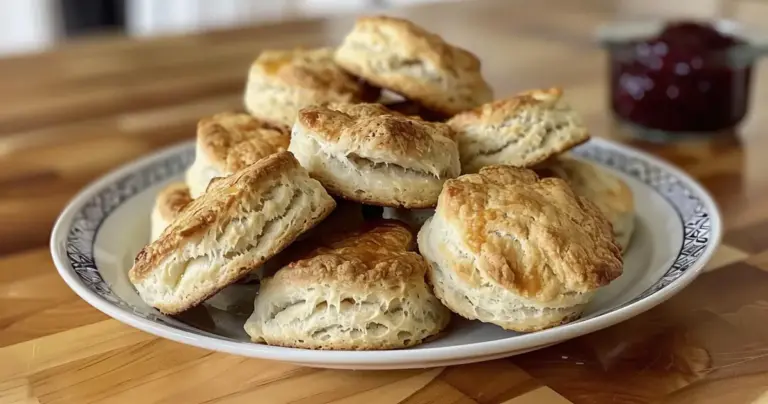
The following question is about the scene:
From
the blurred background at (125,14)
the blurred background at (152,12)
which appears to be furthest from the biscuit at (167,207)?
the blurred background at (125,14)

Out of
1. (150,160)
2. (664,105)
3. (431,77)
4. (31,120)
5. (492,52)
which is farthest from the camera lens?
(492,52)

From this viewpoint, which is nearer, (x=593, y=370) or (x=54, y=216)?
(x=593, y=370)

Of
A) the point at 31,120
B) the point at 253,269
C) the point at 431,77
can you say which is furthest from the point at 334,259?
the point at 31,120

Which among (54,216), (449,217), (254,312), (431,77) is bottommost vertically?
(54,216)

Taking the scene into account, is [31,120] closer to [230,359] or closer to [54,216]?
[54,216]

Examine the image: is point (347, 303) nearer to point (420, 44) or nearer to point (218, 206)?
point (218, 206)

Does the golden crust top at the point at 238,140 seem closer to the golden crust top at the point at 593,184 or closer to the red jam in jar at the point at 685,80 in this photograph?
the golden crust top at the point at 593,184
